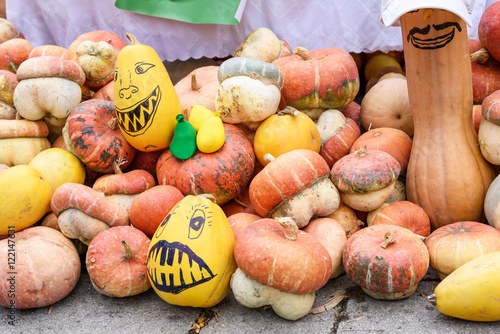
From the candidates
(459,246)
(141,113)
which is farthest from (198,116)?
(459,246)

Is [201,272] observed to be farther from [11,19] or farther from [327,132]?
[11,19]

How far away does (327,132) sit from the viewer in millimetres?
3143

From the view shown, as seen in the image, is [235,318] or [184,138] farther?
[184,138]

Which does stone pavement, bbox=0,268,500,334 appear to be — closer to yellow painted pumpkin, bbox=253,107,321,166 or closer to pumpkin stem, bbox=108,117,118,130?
yellow painted pumpkin, bbox=253,107,321,166

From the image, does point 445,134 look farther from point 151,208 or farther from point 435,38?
point 151,208

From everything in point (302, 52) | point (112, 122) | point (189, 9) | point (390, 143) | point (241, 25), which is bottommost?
point (390, 143)

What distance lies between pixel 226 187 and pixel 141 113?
0.70 meters

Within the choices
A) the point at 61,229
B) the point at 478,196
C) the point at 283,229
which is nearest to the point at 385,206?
the point at 478,196

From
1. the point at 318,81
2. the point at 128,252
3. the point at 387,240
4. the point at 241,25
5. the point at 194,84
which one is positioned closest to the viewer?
the point at 387,240

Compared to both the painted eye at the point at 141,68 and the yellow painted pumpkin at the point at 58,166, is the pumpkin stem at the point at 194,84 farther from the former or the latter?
the yellow painted pumpkin at the point at 58,166

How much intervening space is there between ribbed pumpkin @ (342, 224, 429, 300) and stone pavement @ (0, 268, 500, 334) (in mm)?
104

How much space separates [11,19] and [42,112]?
71.5 inches

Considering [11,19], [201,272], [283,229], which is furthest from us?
[11,19]

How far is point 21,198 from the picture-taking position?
254 cm
